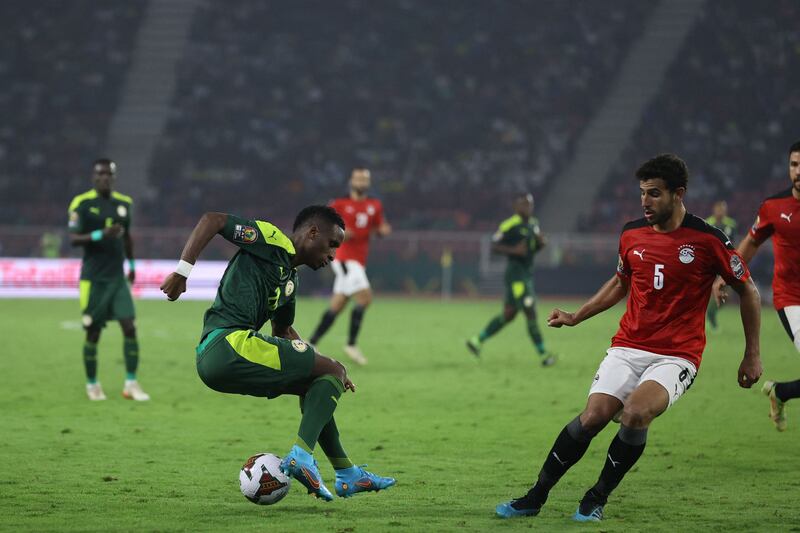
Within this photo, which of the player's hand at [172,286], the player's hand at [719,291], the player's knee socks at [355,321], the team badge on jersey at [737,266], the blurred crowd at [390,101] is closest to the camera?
the player's hand at [172,286]

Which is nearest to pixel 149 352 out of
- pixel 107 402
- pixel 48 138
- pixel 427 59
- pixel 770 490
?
pixel 107 402

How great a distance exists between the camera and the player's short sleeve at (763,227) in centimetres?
809

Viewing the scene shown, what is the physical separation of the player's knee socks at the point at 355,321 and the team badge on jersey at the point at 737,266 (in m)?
8.64

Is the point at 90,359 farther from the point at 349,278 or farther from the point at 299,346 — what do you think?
the point at 299,346

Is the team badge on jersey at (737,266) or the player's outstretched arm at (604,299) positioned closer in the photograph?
the team badge on jersey at (737,266)

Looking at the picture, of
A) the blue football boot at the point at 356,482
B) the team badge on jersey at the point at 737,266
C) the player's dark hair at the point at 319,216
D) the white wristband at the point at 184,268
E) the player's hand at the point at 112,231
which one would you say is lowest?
the blue football boot at the point at 356,482

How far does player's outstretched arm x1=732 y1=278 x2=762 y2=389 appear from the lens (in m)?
6.11

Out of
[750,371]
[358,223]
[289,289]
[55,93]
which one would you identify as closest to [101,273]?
[358,223]

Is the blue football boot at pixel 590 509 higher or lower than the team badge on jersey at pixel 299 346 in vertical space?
lower

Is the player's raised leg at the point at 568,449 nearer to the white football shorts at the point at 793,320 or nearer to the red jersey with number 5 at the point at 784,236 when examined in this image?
the white football shorts at the point at 793,320

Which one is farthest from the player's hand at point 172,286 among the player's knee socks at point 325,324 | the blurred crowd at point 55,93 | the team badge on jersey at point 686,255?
the blurred crowd at point 55,93

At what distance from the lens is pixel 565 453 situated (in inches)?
235

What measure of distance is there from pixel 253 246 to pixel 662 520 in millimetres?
2662

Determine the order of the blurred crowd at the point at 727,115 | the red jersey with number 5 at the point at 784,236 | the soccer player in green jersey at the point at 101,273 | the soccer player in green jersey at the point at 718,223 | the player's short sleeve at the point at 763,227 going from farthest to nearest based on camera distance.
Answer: the blurred crowd at the point at 727,115
the soccer player in green jersey at the point at 718,223
the soccer player in green jersey at the point at 101,273
the player's short sleeve at the point at 763,227
the red jersey with number 5 at the point at 784,236
